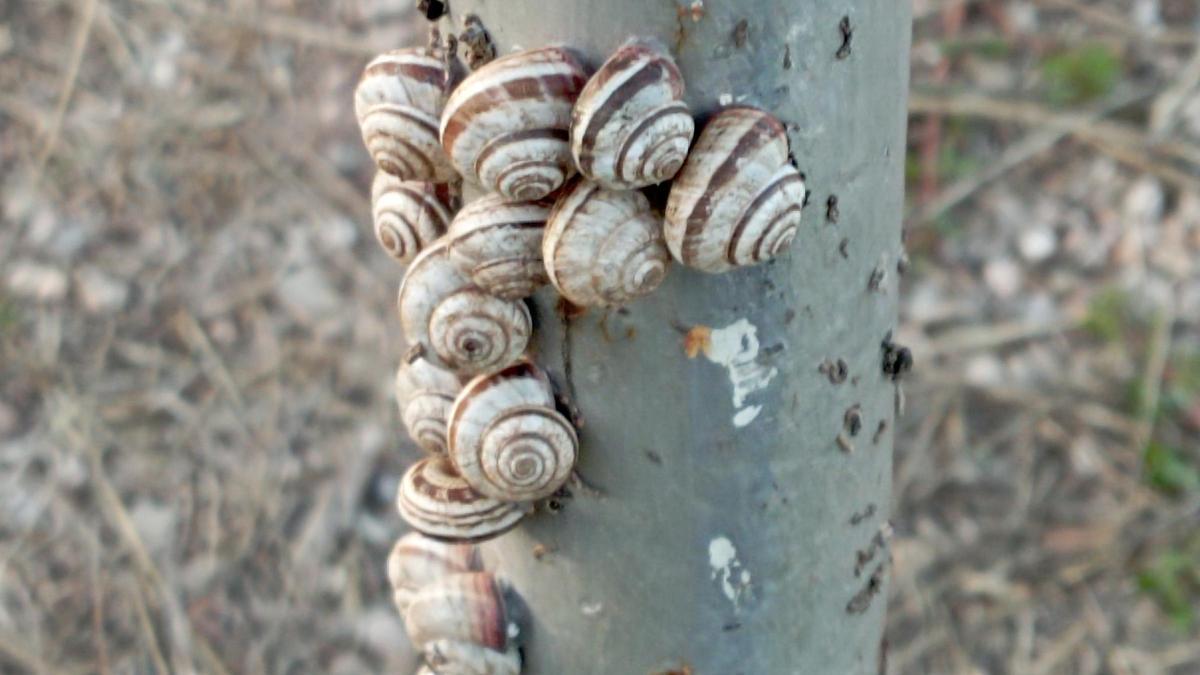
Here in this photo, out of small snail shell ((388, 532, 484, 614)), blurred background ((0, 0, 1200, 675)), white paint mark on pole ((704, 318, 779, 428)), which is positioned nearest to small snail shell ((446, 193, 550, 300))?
white paint mark on pole ((704, 318, 779, 428))

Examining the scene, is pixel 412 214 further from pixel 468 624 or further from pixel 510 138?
pixel 468 624

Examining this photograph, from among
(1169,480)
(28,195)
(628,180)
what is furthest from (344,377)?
(628,180)

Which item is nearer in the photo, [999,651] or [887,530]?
[887,530]

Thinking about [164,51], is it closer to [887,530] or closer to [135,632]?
[135,632]

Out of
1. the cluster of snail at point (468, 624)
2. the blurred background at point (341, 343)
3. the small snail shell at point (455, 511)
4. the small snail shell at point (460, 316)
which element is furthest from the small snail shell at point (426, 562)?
the blurred background at point (341, 343)

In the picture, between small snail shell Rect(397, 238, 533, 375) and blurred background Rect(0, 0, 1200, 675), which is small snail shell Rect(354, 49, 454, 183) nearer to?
small snail shell Rect(397, 238, 533, 375)

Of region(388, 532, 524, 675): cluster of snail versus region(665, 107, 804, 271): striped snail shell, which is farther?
region(388, 532, 524, 675): cluster of snail
